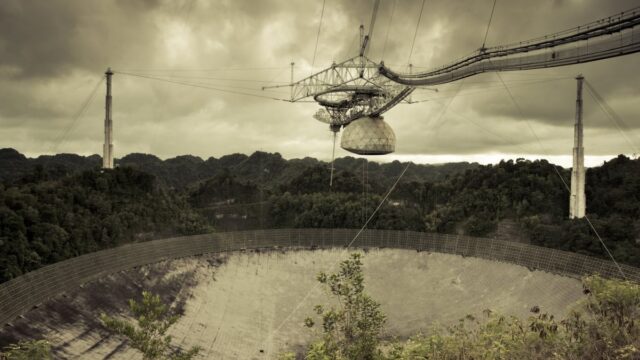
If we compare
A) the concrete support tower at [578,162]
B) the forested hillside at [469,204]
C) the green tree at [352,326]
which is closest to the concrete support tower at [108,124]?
the green tree at [352,326]

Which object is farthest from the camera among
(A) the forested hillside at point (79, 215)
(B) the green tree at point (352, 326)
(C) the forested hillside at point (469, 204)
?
(C) the forested hillside at point (469, 204)

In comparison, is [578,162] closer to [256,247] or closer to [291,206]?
[256,247]

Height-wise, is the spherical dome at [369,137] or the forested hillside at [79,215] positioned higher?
the spherical dome at [369,137]

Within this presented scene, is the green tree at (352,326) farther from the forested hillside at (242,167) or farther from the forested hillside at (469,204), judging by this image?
the forested hillside at (242,167)

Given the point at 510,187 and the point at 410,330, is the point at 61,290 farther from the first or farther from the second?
the point at 510,187

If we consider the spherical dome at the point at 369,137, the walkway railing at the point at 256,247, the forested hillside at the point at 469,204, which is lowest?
the walkway railing at the point at 256,247

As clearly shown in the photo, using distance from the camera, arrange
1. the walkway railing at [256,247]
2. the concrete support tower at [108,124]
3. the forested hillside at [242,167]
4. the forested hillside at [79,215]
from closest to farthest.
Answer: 1. the walkway railing at [256,247]
2. the forested hillside at [79,215]
3. the concrete support tower at [108,124]
4. the forested hillside at [242,167]

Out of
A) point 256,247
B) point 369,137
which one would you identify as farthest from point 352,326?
point 256,247
